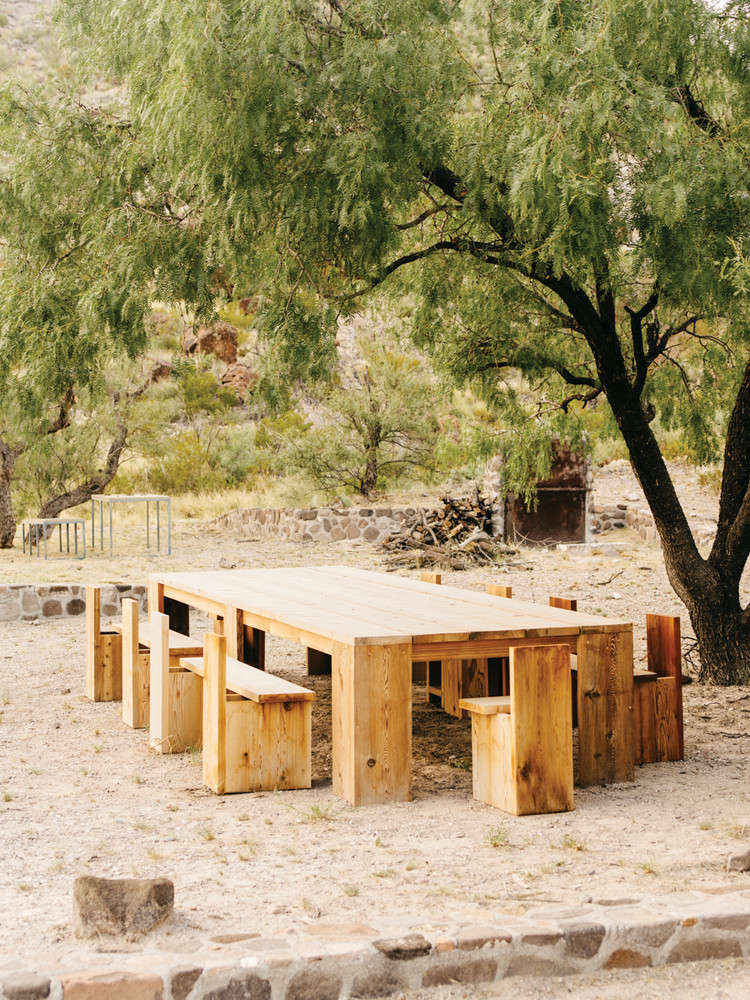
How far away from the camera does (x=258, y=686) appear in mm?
4828

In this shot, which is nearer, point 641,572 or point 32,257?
point 32,257

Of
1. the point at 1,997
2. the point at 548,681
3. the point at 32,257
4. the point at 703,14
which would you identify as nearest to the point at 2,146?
the point at 32,257

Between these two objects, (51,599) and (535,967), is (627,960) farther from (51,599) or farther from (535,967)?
(51,599)

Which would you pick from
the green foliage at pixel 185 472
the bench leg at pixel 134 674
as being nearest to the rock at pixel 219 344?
the green foliage at pixel 185 472

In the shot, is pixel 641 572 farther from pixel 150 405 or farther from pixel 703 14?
pixel 150 405

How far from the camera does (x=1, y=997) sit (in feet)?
8.14

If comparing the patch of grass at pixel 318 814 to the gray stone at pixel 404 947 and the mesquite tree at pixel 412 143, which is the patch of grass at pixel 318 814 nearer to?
the gray stone at pixel 404 947

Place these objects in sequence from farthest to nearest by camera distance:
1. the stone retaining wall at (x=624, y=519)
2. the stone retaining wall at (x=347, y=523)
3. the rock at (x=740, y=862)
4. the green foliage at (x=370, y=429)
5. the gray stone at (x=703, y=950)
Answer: the green foliage at (x=370, y=429), the stone retaining wall at (x=347, y=523), the stone retaining wall at (x=624, y=519), the rock at (x=740, y=862), the gray stone at (x=703, y=950)

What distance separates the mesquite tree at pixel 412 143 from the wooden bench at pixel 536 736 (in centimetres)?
204

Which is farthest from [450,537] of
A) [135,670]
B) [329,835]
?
[329,835]

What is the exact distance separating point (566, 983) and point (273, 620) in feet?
8.75

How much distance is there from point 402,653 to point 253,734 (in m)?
0.86

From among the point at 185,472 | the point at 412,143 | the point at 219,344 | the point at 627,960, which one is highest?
the point at 219,344

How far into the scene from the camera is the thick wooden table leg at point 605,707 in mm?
4746
